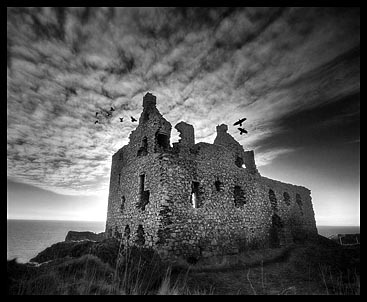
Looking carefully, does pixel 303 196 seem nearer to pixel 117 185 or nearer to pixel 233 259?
pixel 233 259

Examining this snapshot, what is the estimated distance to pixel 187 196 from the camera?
11.6 m

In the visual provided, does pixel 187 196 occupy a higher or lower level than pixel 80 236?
higher

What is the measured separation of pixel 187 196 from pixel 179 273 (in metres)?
4.05

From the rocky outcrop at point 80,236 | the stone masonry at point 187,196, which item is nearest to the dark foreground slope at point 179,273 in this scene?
the stone masonry at point 187,196

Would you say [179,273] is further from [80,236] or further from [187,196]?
[80,236]

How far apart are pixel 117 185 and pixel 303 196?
65.6 feet

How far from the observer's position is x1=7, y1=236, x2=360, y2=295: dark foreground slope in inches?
193

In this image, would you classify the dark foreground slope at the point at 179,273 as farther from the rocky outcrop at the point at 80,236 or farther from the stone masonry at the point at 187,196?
the rocky outcrop at the point at 80,236

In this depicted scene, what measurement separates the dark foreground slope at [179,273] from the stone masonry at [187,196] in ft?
3.73

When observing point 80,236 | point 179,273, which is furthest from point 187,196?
point 80,236

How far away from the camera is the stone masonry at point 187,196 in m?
10.9

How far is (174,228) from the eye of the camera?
1057 cm

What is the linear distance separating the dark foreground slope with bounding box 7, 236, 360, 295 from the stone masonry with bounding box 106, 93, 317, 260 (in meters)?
1.14

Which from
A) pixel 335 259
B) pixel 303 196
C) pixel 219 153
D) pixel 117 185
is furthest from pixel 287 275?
pixel 303 196
